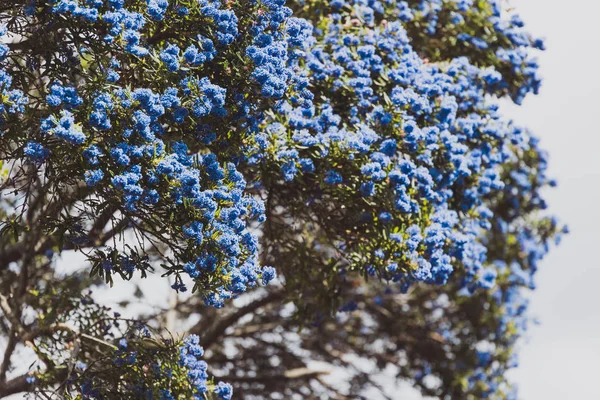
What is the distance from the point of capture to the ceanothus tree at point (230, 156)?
5859 mm

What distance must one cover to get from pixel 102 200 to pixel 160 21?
4.31ft

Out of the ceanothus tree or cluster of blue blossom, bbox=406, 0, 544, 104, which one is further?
cluster of blue blossom, bbox=406, 0, 544, 104

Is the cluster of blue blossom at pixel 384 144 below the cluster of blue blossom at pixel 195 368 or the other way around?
the other way around

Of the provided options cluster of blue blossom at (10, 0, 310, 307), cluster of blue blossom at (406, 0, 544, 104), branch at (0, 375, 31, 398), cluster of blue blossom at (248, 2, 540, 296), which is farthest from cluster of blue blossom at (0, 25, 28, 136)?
cluster of blue blossom at (406, 0, 544, 104)

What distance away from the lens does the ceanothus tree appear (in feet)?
19.2

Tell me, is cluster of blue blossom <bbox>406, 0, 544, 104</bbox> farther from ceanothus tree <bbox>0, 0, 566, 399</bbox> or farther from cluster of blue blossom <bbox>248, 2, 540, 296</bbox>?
cluster of blue blossom <bbox>248, 2, 540, 296</bbox>

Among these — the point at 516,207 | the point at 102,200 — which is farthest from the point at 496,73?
the point at 102,200

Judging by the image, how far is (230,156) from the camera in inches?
262

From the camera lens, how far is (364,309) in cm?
1267

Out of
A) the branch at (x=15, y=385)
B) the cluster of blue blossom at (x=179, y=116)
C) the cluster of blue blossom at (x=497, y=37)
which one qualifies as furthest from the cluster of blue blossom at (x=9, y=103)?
the cluster of blue blossom at (x=497, y=37)

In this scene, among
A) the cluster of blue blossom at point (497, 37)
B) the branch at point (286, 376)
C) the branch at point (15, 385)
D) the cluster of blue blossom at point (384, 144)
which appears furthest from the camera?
the branch at point (286, 376)

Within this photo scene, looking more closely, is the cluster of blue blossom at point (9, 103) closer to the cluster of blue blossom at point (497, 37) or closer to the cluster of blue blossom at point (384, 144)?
the cluster of blue blossom at point (384, 144)

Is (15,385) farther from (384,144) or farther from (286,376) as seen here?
(286,376)

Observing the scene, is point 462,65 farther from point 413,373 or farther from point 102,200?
point 413,373
